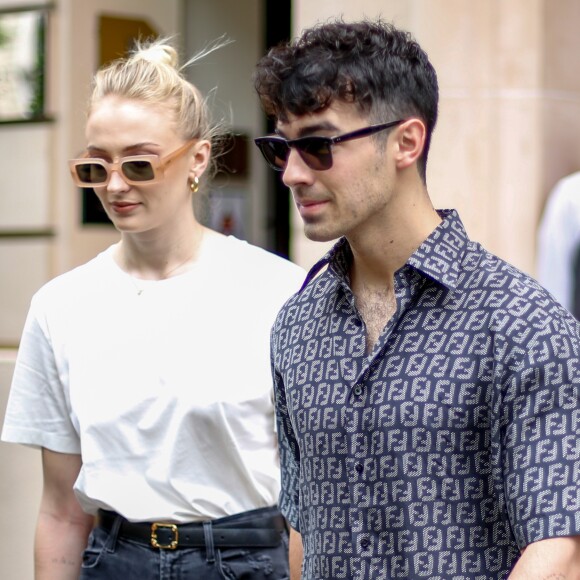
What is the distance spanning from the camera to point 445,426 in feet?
8.06

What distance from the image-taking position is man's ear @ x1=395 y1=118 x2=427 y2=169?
2646 millimetres

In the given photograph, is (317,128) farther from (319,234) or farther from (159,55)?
(159,55)

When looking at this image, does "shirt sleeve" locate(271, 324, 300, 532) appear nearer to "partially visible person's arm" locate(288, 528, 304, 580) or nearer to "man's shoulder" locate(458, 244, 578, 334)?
"partially visible person's arm" locate(288, 528, 304, 580)

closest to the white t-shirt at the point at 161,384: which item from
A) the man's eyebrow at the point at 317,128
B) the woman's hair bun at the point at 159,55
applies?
the woman's hair bun at the point at 159,55

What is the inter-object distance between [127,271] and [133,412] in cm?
48

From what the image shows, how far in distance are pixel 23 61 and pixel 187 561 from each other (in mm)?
5026

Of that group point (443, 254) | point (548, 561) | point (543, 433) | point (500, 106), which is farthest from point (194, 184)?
point (500, 106)

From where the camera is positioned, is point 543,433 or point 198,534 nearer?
point 543,433

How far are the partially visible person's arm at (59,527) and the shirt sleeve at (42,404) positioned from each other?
63 millimetres

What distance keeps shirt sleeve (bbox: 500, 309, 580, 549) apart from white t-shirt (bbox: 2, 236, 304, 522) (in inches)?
48.4

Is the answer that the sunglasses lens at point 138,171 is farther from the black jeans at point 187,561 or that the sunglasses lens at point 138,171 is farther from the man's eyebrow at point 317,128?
the man's eyebrow at point 317,128

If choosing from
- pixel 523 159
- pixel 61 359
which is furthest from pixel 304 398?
pixel 523 159

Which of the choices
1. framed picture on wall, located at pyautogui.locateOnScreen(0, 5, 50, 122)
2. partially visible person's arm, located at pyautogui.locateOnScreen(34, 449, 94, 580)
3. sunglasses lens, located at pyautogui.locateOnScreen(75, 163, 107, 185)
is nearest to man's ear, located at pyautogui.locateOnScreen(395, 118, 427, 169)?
sunglasses lens, located at pyautogui.locateOnScreen(75, 163, 107, 185)

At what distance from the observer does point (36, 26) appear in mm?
7840
